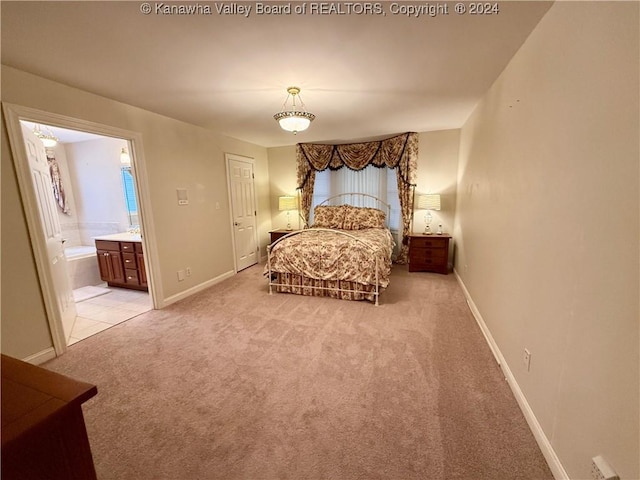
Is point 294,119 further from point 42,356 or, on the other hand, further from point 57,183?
point 57,183

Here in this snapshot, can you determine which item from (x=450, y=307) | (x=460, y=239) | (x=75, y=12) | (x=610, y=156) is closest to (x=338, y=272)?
(x=450, y=307)

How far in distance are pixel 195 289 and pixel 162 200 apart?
4.27 feet

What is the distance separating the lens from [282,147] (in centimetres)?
545

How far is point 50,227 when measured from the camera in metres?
2.54

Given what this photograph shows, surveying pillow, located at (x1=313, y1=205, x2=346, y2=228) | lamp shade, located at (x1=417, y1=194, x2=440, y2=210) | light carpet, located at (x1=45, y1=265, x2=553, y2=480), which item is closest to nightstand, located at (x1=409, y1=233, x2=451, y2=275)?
lamp shade, located at (x1=417, y1=194, x2=440, y2=210)

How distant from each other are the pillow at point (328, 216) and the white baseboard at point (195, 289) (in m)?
1.81

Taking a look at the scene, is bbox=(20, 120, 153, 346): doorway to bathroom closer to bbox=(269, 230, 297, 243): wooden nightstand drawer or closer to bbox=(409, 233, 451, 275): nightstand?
bbox=(269, 230, 297, 243): wooden nightstand drawer

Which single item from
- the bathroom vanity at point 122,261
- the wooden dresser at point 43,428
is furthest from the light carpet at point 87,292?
the wooden dresser at point 43,428

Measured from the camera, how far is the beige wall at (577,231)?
0.92 metres

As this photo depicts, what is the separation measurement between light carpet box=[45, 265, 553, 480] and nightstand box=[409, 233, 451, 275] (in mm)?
1454

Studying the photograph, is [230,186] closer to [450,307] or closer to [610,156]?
[450,307]

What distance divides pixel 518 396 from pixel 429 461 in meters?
0.78

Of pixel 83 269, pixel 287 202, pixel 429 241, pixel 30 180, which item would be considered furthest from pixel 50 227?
pixel 429 241

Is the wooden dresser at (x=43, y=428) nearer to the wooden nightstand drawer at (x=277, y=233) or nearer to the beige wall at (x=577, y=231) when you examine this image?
the beige wall at (x=577, y=231)
